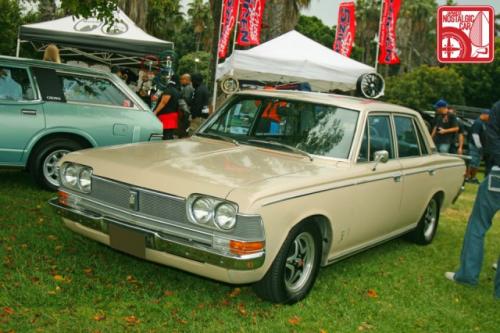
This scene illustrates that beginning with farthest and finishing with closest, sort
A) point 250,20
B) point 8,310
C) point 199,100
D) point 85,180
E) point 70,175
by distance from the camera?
point 250,20 < point 199,100 < point 70,175 < point 85,180 < point 8,310

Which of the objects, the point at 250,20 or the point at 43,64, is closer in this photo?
the point at 43,64

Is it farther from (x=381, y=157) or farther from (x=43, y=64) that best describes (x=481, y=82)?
(x=381, y=157)

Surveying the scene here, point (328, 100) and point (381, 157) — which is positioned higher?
point (328, 100)

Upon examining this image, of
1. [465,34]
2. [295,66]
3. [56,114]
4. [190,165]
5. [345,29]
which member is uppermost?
[345,29]

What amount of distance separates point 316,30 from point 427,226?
5720cm

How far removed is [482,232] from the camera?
5031 mm

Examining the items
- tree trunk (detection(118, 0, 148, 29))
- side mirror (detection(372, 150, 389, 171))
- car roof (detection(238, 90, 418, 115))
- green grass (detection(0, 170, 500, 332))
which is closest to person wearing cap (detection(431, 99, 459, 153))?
green grass (detection(0, 170, 500, 332))

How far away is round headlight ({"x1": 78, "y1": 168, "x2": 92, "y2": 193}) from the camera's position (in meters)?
4.38

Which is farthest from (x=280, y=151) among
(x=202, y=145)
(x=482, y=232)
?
(x=482, y=232)

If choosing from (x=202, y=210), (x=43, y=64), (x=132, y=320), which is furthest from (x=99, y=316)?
(x=43, y=64)

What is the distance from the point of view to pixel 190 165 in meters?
4.23

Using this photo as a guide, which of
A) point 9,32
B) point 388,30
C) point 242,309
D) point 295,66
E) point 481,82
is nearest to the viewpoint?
point 242,309

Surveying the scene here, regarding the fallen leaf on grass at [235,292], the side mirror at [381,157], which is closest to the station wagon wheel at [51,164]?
the fallen leaf on grass at [235,292]

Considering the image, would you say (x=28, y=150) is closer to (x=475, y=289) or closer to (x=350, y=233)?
(x=350, y=233)
